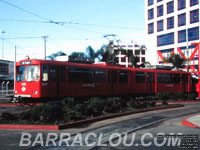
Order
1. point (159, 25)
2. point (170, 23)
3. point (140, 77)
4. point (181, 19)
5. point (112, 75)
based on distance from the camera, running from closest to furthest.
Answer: point (112, 75) < point (140, 77) < point (181, 19) < point (170, 23) < point (159, 25)

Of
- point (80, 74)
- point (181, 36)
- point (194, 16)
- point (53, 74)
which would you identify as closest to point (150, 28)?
point (181, 36)

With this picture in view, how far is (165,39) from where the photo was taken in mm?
60250

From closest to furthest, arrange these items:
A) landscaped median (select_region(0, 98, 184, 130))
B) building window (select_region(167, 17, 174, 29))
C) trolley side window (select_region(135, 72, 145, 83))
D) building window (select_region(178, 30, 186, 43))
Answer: landscaped median (select_region(0, 98, 184, 130))
trolley side window (select_region(135, 72, 145, 83))
building window (select_region(178, 30, 186, 43))
building window (select_region(167, 17, 174, 29))

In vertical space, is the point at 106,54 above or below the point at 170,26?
below

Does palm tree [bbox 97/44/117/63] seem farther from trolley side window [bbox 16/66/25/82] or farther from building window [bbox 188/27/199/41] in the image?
trolley side window [bbox 16/66/25/82]

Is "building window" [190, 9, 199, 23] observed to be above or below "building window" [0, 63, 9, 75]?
above

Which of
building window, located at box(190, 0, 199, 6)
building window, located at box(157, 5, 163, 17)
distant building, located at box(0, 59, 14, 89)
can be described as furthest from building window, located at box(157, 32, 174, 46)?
distant building, located at box(0, 59, 14, 89)

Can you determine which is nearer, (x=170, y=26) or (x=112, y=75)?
(x=112, y=75)

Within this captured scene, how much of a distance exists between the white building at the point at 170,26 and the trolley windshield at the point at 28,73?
3931 centimetres

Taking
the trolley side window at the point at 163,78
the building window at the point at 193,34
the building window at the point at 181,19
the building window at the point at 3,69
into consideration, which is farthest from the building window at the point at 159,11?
the building window at the point at 3,69

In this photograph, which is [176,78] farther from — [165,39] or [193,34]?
[165,39]

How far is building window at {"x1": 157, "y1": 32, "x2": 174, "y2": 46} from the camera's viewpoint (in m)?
58.8

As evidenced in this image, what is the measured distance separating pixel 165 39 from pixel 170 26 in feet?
10.4

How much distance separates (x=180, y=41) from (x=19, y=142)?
5350 cm
